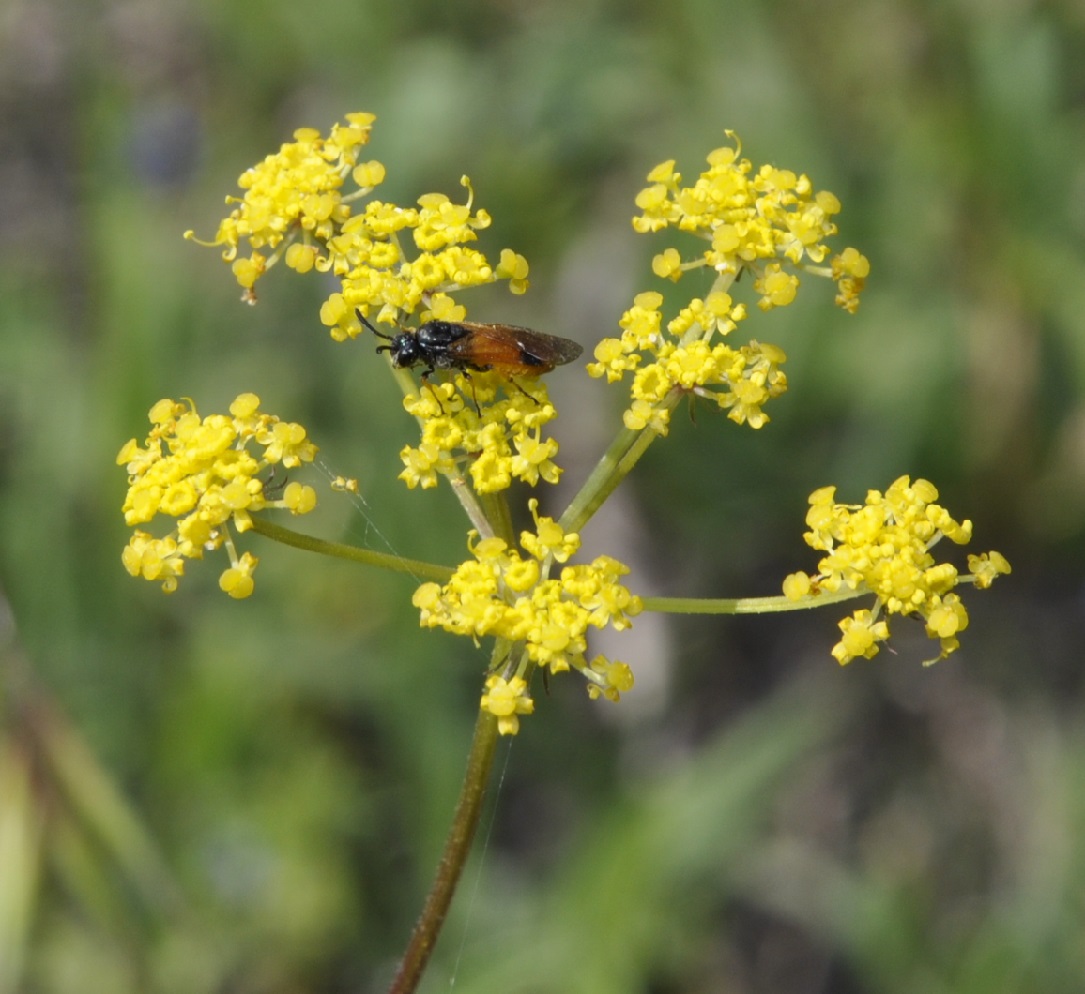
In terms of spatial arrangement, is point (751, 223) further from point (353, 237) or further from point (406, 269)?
point (353, 237)

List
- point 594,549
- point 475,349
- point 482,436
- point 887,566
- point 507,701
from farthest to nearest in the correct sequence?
point 594,549
point 475,349
point 482,436
point 887,566
point 507,701

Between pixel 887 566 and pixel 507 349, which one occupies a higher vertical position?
pixel 507 349

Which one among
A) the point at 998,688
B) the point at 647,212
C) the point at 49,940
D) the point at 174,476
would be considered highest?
the point at 998,688

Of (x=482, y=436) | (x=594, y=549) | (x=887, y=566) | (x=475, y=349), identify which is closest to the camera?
(x=887, y=566)

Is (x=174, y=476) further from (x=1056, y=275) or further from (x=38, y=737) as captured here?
(x=1056, y=275)

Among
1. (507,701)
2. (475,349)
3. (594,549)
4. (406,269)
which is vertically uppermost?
(594,549)

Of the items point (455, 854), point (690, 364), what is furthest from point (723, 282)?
point (455, 854)

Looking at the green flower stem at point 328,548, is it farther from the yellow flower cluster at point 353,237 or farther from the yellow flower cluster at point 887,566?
the yellow flower cluster at point 887,566

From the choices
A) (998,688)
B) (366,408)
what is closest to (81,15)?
(366,408)
